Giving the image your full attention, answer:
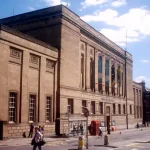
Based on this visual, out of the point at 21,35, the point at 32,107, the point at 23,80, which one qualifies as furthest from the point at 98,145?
the point at 21,35

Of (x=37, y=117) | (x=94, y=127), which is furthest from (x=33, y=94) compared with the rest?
(x=94, y=127)

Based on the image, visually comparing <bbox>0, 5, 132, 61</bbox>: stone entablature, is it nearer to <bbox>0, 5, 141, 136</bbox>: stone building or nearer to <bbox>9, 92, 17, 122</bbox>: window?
<bbox>0, 5, 141, 136</bbox>: stone building

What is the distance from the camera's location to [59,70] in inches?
1529

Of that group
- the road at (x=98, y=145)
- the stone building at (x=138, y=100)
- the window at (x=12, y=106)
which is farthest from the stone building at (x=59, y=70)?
the stone building at (x=138, y=100)

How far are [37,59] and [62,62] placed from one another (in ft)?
16.4

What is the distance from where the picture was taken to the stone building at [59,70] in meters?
31.8

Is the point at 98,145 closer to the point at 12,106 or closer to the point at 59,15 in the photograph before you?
the point at 12,106

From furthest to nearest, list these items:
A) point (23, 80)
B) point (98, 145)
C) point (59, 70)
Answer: point (59, 70)
point (23, 80)
point (98, 145)

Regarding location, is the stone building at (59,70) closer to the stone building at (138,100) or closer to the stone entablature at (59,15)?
the stone entablature at (59,15)

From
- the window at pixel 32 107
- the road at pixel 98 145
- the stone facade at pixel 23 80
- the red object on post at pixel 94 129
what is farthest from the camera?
the red object on post at pixel 94 129

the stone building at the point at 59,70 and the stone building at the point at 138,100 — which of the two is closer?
the stone building at the point at 59,70

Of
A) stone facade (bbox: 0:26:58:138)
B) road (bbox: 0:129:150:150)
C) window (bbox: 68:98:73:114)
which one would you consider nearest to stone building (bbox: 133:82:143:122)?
window (bbox: 68:98:73:114)

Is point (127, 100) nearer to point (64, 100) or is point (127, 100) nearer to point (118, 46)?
point (118, 46)

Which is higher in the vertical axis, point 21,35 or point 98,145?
point 21,35
